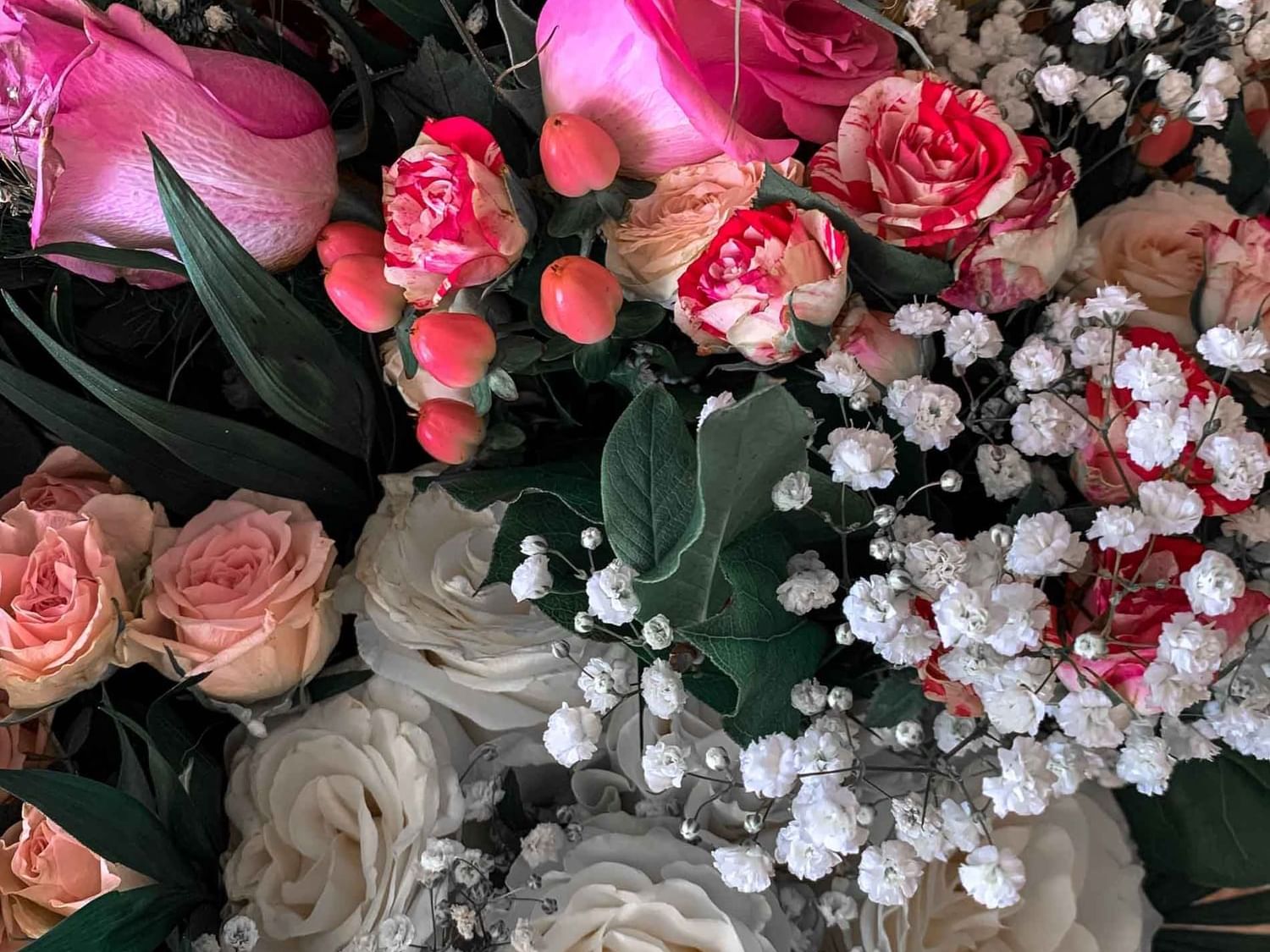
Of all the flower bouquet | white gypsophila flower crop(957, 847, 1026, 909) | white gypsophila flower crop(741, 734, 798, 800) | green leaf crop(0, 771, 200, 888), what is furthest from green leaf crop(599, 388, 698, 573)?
green leaf crop(0, 771, 200, 888)

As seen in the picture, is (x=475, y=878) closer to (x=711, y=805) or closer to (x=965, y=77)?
(x=711, y=805)

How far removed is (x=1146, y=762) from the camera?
1.63 feet

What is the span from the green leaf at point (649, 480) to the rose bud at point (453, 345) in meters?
0.09

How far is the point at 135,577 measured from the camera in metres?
0.63

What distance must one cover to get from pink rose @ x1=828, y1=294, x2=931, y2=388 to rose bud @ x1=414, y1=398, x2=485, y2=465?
199 millimetres

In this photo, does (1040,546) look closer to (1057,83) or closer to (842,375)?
(842,375)

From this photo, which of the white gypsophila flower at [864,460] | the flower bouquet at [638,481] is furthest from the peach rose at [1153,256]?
the white gypsophila flower at [864,460]

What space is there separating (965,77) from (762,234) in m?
0.24

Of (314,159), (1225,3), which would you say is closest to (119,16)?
(314,159)

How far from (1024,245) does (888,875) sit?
0.32 meters

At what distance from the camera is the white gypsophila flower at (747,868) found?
1.64ft

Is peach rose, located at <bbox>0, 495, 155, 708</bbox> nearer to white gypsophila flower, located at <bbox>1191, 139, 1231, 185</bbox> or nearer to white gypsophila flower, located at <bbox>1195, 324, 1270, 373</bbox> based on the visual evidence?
white gypsophila flower, located at <bbox>1195, 324, 1270, 373</bbox>

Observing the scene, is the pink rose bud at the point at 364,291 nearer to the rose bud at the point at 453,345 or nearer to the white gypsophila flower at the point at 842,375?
the rose bud at the point at 453,345

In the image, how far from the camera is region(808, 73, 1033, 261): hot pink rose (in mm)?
506
